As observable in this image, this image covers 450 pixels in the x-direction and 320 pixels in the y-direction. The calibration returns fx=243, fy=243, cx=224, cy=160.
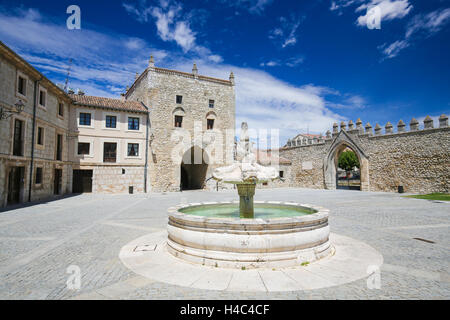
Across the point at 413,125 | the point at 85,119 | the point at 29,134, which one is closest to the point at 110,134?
the point at 85,119

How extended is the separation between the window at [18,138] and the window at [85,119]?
6984 millimetres

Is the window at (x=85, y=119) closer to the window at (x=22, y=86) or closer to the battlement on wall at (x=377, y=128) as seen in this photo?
the window at (x=22, y=86)

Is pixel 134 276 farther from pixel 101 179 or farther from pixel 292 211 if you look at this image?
pixel 101 179

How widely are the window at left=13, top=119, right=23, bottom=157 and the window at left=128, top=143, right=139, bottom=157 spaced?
30.0 feet

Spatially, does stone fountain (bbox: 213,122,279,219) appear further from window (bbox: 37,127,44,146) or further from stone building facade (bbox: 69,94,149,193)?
stone building facade (bbox: 69,94,149,193)

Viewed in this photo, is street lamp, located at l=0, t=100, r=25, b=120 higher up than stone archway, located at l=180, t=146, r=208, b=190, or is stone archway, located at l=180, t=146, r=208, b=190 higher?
street lamp, located at l=0, t=100, r=25, b=120

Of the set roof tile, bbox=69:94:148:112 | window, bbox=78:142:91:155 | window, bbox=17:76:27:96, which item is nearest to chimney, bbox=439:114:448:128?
roof tile, bbox=69:94:148:112

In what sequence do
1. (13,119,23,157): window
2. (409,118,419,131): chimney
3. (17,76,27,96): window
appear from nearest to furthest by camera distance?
1. (13,119,23,157): window
2. (17,76,27,96): window
3. (409,118,419,131): chimney

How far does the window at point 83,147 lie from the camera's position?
22000mm

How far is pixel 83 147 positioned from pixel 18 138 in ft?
23.3

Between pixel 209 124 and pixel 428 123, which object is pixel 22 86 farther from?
pixel 428 123

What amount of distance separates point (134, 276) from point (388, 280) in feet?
14.5

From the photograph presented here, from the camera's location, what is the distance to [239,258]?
464 centimetres

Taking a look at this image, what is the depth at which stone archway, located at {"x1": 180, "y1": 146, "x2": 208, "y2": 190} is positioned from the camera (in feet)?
90.1
